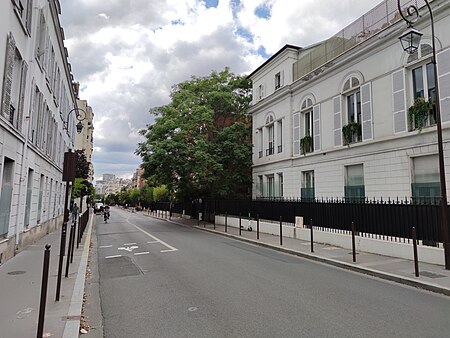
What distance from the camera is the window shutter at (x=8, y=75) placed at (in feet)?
31.1

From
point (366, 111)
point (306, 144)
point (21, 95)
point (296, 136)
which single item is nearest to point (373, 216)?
point (366, 111)

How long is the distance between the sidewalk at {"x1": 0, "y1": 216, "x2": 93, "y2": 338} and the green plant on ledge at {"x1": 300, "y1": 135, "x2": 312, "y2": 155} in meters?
15.6

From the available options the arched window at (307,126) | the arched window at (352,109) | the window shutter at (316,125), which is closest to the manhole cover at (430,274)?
the arched window at (352,109)

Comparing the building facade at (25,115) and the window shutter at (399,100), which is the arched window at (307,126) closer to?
the window shutter at (399,100)

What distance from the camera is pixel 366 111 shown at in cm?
1720

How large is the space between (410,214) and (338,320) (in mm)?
7216

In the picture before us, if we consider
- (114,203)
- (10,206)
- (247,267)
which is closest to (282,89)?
(247,267)

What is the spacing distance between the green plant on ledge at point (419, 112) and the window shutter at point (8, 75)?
1516 cm

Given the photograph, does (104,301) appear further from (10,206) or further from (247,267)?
(10,206)

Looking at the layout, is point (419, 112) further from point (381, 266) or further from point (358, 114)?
point (381, 266)

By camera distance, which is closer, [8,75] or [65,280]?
[65,280]

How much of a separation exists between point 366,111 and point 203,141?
11657mm

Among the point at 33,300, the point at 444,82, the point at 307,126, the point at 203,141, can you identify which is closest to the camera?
the point at 33,300

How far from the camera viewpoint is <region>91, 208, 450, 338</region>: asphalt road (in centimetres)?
504
